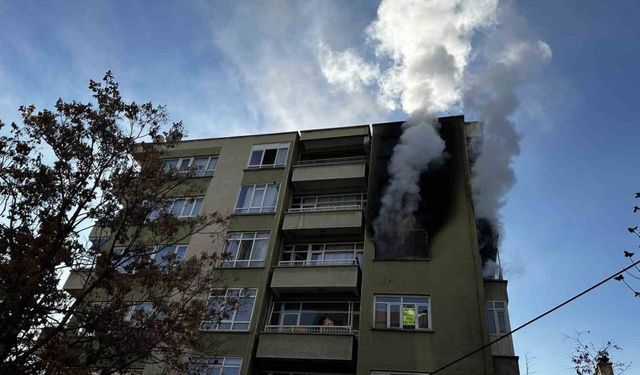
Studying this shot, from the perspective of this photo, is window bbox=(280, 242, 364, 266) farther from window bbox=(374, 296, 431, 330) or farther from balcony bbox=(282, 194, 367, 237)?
window bbox=(374, 296, 431, 330)

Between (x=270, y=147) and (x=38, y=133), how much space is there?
14985 millimetres

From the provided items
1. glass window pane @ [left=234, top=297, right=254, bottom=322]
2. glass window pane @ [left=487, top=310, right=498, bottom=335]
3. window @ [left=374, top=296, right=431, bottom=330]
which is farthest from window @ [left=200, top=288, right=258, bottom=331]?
glass window pane @ [left=487, top=310, right=498, bottom=335]

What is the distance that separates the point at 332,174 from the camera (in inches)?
965

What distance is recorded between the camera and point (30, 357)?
1145cm

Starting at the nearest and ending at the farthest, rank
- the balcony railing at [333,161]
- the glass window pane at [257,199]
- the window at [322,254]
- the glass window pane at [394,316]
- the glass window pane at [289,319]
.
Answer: the glass window pane at [394,316] → the glass window pane at [289,319] → the window at [322,254] → the glass window pane at [257,199] → the balcony railing at [333,161]

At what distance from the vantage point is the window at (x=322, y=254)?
22.2 metres

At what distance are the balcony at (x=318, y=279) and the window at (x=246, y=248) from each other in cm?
144

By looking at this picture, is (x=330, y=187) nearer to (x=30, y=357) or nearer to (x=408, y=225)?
(x=408, y=225)

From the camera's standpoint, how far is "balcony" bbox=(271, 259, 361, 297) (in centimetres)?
2022

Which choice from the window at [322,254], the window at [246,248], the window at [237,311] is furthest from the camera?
the window at [322,254]

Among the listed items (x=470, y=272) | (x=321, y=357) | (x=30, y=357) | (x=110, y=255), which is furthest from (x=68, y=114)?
(x=470, y=272)

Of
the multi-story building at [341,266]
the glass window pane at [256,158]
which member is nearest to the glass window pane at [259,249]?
the multi-story building at [341,266]

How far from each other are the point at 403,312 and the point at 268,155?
41.5 ft

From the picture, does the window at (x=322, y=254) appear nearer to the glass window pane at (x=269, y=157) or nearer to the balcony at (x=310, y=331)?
the balcony at (x=310, y=331)
